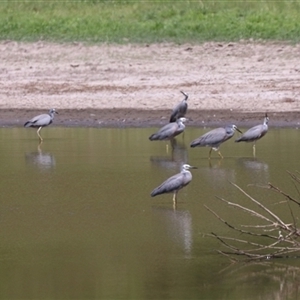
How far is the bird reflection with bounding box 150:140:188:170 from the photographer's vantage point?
35.6 ft

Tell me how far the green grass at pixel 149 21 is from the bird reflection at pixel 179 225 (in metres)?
9.19

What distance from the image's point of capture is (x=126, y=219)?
8227 mm

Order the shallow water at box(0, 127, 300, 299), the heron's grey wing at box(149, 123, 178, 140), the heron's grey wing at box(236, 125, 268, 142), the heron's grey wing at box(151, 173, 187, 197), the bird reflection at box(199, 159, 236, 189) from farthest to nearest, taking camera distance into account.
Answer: the heron's grey wing at box(149, 123, 178, 140)
the heron's grey wing at box(236, 125, 268, 142)
the bird reflection at box(199, 159, 236, 189)
the heron's grey wing at box(151, 173, 187, 197)
the shallow water at box(0, 127, 300, 299)

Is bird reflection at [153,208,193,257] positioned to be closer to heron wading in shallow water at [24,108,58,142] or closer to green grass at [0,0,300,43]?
heron wading in shallow water at [24,108,58,142]

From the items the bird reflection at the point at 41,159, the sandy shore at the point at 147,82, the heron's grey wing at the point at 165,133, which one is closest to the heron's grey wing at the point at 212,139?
the heron's grey wing at the point at 165,133

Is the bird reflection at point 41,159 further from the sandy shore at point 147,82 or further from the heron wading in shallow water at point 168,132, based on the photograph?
the sandy shore at point 147,82

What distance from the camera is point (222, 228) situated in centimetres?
791

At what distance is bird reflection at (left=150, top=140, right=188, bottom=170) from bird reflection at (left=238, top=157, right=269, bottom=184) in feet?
2.15

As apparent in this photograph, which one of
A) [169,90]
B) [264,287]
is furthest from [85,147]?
[264,287]

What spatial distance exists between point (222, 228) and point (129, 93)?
763cm

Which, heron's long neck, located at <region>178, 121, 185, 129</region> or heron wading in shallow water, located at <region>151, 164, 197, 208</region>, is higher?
heron wading in shallow water, located at <region>151, 164, 197, 208</region>

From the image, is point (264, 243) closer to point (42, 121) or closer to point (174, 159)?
point (174, 159)

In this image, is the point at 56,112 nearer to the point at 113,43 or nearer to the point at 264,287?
the point at 113,43

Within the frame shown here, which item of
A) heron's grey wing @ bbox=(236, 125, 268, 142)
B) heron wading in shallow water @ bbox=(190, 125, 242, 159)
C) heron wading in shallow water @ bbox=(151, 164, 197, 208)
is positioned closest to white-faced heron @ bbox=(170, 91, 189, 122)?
heron's grey wing @ bbox=(236, 125, 268, 142)
